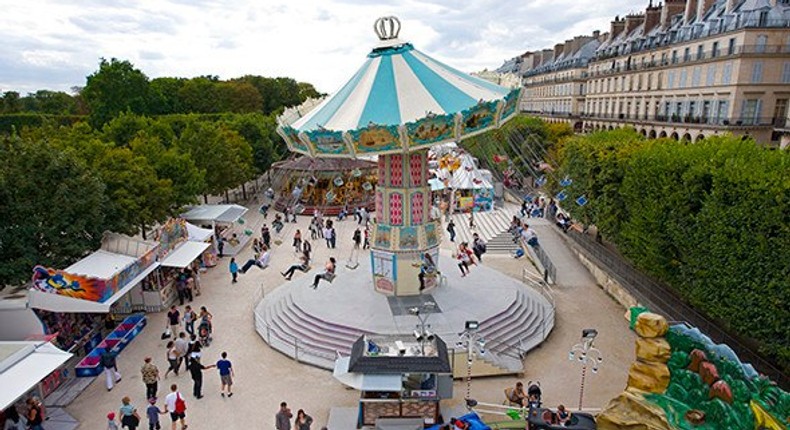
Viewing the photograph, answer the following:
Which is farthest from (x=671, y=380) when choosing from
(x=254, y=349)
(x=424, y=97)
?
(x=254, y=349)

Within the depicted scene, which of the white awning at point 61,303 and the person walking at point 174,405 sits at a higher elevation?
the white awning at point 61,303

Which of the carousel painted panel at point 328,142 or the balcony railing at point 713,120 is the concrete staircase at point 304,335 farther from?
the balcony railing at point 713,120

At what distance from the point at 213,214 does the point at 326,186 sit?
11340mm

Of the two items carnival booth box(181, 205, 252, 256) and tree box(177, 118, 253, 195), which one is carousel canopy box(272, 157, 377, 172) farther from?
carnival booth box(181, 205, 252, 256)

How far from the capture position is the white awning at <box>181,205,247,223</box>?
25469 mm

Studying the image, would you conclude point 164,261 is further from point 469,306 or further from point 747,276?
point 747,276

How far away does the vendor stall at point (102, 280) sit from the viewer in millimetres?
13578

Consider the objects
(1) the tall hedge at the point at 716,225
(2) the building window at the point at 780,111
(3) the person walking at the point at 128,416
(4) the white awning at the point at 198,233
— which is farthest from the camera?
(2) the building window at the point at 780,111

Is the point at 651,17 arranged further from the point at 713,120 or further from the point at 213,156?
the point at 213,156

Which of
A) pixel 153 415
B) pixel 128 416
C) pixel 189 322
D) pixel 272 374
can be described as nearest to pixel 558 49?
pixel 189 322

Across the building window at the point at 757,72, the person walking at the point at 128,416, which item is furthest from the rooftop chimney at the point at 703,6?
the person walking at the point at 128,416

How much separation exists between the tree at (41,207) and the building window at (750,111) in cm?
3793

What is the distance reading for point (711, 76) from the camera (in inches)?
1396

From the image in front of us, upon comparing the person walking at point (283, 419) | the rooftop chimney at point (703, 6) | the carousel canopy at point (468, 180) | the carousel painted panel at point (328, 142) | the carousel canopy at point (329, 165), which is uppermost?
the rooftop chimney at point (703, 6)
